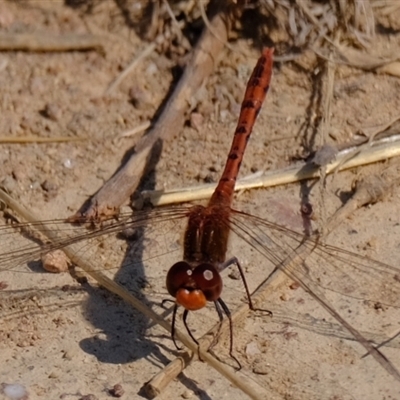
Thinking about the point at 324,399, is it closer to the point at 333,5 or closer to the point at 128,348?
the point at 128,348

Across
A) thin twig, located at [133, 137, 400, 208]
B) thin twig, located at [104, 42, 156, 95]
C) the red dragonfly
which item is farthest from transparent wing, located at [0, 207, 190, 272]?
thin twig, located at [104, 42, 156, 95]

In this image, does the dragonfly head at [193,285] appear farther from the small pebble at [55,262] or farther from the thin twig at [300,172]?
the thin twig at [300,172]

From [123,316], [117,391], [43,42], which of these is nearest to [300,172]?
[123,316]

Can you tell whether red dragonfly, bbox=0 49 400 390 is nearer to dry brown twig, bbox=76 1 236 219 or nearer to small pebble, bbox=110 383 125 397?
dry brown twig, bbox=76 1 236 219

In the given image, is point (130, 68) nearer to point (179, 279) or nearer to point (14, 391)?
point (179, 279)

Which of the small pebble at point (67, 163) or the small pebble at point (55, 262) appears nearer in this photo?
the small pebble at point (55, 262)

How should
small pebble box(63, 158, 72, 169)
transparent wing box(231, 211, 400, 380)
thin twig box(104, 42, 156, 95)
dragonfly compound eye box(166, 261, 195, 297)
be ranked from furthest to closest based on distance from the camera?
thin twig box(104, 42, 156, 95), small pebble box(63, 158, 72, 169), transparent wing box(231, 211, 400, 380), dragonfly compound eye box(166, 261, 195, 297)

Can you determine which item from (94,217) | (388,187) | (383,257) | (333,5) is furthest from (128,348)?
(333,5)

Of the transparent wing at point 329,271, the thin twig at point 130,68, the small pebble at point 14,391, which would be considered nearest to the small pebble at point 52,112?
the thin twig at point 130,68
